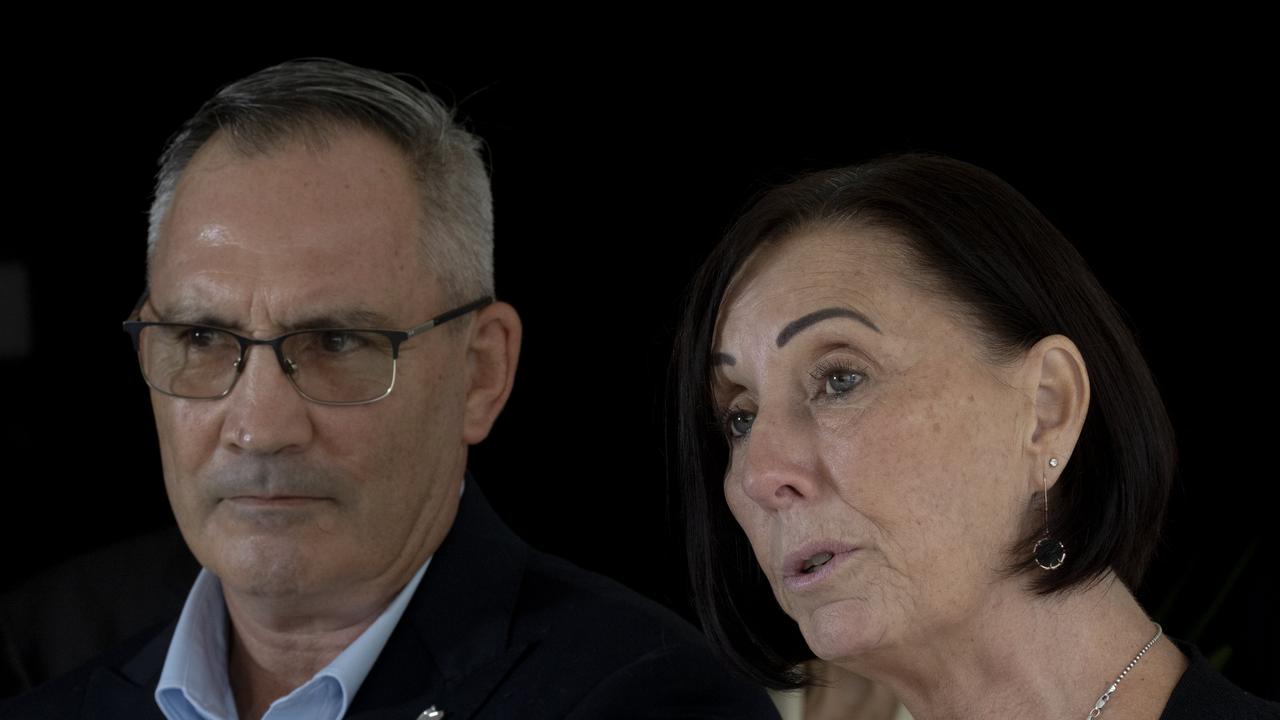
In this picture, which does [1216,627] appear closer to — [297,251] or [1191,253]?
[1191,253]

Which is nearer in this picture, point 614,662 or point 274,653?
point 614,662

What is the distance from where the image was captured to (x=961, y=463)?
5.95 feet

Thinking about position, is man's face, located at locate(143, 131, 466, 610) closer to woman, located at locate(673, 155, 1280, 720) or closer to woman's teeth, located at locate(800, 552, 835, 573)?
woman, located at locate(673, 155, 1280, 720)

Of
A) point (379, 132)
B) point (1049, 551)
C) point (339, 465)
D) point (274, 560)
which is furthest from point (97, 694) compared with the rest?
point (1049, 551)

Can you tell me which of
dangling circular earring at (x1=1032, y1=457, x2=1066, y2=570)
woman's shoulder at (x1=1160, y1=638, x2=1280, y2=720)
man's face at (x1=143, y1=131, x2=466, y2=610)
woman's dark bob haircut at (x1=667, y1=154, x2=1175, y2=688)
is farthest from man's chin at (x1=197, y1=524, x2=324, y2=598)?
woman's shoulder at (x1=1160, y1=638, x2=1280, y2=720)

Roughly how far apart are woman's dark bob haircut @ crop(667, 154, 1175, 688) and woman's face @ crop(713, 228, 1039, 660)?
4 centimetres

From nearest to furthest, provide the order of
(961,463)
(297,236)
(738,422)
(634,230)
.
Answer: (961,463)
(738,422)
(297,236)
(634,230)

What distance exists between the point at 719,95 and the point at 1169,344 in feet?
4.08

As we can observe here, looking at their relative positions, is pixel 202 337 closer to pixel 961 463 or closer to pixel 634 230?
pixel 961 463

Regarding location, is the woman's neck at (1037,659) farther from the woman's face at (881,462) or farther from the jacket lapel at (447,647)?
the jacket lapel at (447,647)

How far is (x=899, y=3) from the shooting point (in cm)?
406

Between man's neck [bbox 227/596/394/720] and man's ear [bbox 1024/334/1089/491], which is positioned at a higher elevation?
man's ear [bbox 1024/334/1089/491]

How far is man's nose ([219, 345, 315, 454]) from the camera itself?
2479 millimetres

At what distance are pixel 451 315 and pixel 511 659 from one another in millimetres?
573
